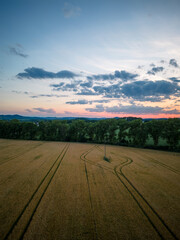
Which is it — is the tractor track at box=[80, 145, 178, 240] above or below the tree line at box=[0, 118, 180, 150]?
below

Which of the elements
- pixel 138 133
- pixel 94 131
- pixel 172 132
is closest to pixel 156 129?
pixel 172 132

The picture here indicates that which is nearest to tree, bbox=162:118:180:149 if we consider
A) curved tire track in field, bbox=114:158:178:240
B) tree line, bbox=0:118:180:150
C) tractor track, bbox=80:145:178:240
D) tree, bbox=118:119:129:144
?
tree line, bbox=0:118:180:150

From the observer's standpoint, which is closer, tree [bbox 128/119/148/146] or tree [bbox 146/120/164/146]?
tree [bbox 146/120/164/146]

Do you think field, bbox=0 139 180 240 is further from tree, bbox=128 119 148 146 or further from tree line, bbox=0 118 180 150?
tree line, bbox=0 118 180 150

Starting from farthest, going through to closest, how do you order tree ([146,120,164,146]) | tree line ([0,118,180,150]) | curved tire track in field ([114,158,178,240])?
tree line ([0,118,180,150]) < tree ([146,120,164,146]) < curved tire track in field ([114,158,178,240])

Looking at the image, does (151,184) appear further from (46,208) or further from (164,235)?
(46,208)

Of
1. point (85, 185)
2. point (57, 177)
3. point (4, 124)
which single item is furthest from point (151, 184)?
point (4, 124)

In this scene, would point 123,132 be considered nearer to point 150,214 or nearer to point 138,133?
point 138,133

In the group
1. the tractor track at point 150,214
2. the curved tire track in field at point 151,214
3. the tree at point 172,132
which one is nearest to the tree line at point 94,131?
the tree at point 172,132

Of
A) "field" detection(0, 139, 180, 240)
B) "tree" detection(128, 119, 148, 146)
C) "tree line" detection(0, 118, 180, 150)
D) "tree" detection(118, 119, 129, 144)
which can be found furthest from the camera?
"tree" detection(118, 119, 129, 144)
